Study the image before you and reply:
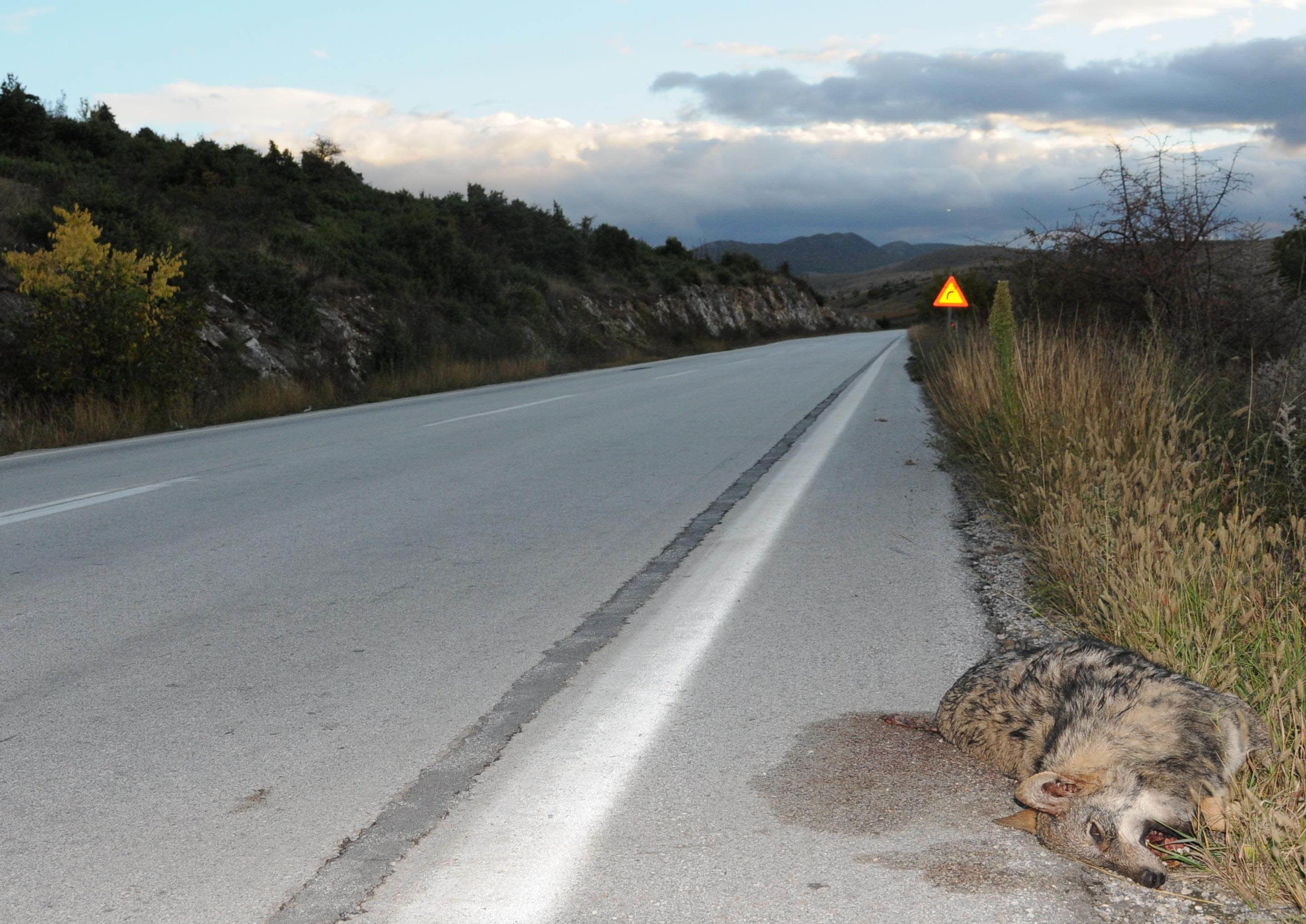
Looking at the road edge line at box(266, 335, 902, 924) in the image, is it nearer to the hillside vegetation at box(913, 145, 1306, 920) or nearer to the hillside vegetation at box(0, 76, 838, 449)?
the hillside vegetation at box(913, 145, 1306, 920)

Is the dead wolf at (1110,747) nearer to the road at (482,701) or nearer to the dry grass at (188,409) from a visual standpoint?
the road at (482,701)

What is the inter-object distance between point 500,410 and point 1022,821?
13.1 metres

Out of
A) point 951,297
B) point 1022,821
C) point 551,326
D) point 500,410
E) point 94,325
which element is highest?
point 94,325

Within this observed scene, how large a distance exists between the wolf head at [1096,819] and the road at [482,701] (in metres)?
0.11

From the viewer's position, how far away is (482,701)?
3.91 metres

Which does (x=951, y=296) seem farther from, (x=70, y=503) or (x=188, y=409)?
(x=70, y=503)

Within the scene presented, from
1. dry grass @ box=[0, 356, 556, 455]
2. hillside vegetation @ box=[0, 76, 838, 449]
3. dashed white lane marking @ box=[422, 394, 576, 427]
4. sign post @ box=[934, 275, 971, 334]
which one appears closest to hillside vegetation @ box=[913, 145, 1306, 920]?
dashed white lane marking @ box=[422, 394, 576, 427]

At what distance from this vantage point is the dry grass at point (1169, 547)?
276cm

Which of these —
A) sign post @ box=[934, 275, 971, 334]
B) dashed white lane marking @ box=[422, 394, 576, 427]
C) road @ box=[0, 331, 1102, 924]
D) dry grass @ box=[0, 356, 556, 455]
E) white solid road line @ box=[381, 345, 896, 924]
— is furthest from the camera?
sign post @ box=[934, 275, 971, 334]

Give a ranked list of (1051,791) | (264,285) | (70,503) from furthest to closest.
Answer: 1. (264,285)
2. (70,503)
3. (1051,791)

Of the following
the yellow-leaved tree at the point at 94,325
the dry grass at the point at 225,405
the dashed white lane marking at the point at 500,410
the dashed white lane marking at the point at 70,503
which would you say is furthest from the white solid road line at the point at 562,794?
the yellow-leaved tree at the point at 94,325

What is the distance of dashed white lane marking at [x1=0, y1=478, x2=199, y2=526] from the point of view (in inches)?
296

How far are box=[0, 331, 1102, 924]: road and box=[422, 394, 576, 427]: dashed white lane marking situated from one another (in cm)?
526

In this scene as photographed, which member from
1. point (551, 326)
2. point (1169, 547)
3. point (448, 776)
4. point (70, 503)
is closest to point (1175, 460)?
point (1169, 547)
